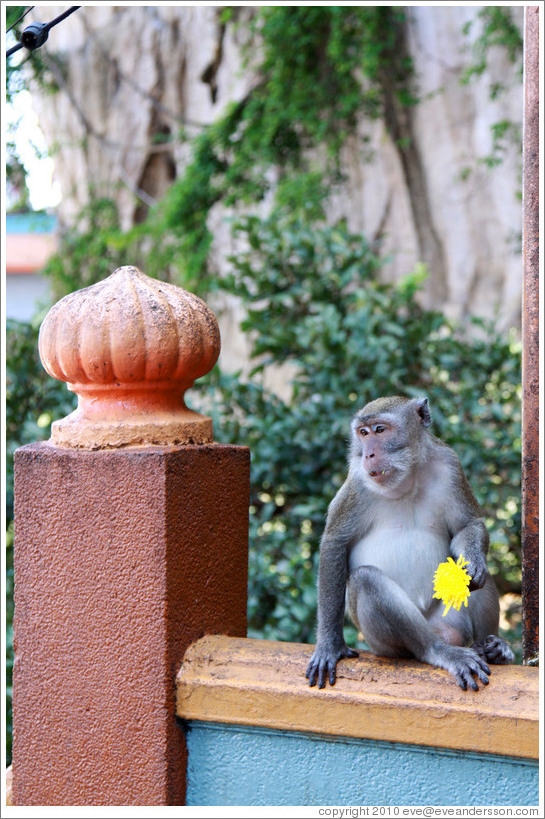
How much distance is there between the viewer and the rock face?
8.81 metres

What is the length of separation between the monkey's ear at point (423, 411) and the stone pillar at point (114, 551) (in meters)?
0.80

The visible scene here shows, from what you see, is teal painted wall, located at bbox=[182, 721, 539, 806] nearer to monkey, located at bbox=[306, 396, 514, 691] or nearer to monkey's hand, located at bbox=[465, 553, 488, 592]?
monkey, located at bbox=[306, 396, 514, 691]

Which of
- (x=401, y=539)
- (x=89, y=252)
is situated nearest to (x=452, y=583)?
(x=401, y=539)

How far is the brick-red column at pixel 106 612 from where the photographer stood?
2.07m

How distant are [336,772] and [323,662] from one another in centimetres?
25

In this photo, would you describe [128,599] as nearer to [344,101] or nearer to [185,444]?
[185,444]

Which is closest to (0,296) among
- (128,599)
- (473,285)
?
(128,599)

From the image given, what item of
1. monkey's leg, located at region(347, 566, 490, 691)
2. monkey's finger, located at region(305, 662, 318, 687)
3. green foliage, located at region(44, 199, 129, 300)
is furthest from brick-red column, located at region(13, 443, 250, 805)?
green foliage, located at region(44, 199, 129, 300)

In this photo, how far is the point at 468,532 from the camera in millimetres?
2510

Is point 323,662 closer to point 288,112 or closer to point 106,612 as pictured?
point 106,612

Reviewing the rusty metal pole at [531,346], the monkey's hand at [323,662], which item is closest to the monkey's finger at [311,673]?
the monkey's hand at [323,662]

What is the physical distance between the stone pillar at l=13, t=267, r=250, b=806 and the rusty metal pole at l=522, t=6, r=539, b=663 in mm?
835

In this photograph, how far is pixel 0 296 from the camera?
2.56 metres

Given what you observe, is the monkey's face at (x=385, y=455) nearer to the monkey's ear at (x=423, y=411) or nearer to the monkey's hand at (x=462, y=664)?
the monkey's ear at (x=423, y=411)
